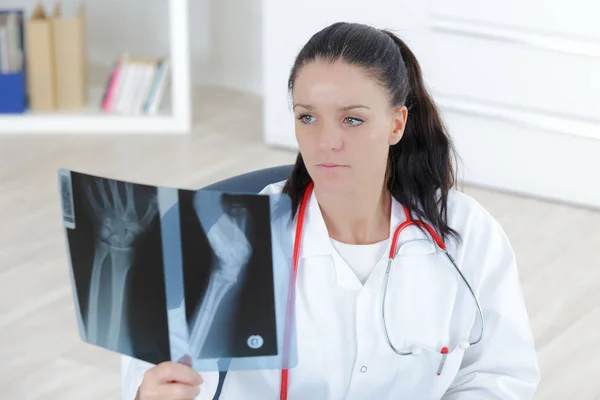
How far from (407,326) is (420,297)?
0.05m

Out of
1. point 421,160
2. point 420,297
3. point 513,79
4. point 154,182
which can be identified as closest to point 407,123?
point 421,160

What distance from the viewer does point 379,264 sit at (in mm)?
1577

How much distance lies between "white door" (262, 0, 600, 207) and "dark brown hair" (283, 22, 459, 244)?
5.39 feet

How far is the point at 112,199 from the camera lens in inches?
48.4

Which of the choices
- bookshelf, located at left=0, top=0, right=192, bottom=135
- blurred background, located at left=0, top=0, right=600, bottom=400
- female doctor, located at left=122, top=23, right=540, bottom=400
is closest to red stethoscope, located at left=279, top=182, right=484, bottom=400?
female doctor, located at left=122, top=23, right=540, bottom=400

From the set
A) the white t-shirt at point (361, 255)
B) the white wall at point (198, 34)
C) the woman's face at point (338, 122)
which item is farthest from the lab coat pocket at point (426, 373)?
the white wall at point (198, 34)

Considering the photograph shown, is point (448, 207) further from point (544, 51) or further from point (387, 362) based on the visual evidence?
point (544, 51)

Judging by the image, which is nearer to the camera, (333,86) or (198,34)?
(333,86)

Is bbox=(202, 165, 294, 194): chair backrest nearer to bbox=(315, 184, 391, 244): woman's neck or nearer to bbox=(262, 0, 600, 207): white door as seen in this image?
bbox=(315, 184, 391, 244): woman's neck

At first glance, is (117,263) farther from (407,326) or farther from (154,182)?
(154,182)

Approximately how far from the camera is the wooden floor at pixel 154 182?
2.58 metres

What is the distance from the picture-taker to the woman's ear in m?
1.60

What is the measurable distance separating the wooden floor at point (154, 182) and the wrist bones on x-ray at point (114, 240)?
125cm

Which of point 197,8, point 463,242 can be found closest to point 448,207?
point 463,242
